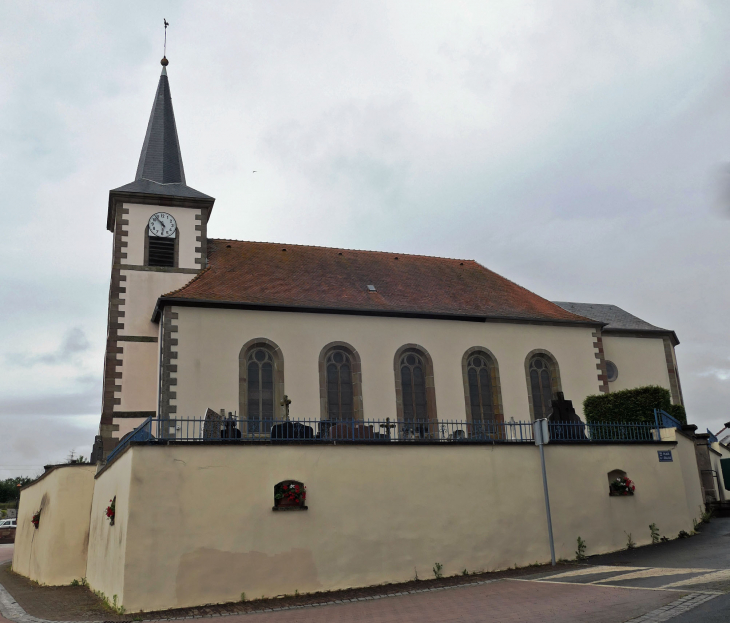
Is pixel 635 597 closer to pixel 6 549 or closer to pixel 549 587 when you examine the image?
pixel 549 587

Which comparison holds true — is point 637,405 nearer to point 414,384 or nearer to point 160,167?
point 414,384

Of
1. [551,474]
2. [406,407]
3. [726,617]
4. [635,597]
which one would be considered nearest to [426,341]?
[406,407]

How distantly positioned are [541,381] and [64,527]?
14823mm

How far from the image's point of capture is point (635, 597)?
9.08 meters

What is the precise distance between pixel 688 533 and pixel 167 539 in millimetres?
Answer: 10907

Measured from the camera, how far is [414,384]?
21.9 metres

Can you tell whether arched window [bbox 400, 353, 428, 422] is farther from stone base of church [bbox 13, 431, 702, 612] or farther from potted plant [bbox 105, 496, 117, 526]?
potted plant [bbox 105, 496, 117, 526]

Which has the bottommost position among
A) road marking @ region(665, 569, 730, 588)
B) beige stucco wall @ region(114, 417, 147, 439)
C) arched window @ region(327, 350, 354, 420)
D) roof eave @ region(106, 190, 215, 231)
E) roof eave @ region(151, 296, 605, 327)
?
road marking @ region(665, 569, 730, 588)

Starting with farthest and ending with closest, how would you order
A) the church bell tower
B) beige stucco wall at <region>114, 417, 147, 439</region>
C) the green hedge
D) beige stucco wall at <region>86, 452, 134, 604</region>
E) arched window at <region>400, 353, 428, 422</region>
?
1. arched window at <region>400, 353, 428, 422</region>
2. the church bell tower
3. beige stucco wall at <region>114, 417, 147, 439</region>
4. the green hedge
5. beige stucco wall at <region>86, 452, 134, 604</region>

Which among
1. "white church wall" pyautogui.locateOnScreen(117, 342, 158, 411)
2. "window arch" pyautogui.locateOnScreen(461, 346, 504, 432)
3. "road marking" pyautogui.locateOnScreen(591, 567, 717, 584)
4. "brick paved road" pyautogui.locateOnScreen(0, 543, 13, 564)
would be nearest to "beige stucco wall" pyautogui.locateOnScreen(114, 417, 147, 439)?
"white church wall" pyautogui.locateOnScreen(117, 342, 158, 411)

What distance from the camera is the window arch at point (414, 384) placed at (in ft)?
70.6

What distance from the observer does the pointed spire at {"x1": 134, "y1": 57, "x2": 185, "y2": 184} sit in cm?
2553

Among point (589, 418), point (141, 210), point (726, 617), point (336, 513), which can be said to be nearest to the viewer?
point (726, 617)

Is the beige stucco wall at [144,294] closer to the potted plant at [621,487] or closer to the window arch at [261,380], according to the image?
the window arch at [261,380]
